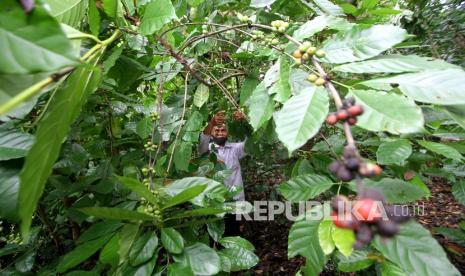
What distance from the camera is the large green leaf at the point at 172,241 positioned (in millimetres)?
1092

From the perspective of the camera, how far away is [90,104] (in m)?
1.67

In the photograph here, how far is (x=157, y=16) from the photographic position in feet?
3.56

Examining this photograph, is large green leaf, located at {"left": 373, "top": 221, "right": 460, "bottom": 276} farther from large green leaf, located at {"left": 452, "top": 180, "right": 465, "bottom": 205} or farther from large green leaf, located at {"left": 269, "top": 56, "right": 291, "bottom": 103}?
large green leaf, located at {"left": 452, "top": 180, "right": 465, "bottom": 205}

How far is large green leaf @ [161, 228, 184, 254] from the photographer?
1.09 m

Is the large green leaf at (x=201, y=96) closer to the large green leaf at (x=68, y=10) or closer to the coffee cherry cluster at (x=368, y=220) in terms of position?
the large green leaf at (x=68, y=10)

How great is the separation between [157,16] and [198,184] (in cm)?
56

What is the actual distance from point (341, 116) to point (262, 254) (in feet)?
11.8

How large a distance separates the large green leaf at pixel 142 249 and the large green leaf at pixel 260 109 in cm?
49

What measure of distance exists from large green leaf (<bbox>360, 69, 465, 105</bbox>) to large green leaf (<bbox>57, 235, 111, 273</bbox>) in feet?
3.52

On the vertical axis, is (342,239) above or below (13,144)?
below

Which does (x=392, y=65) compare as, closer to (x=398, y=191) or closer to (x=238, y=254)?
(x=398, y=191)

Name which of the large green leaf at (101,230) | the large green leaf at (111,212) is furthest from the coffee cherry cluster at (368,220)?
the large green leaf at (101,230)

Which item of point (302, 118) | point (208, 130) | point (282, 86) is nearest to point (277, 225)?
point (208, 130)

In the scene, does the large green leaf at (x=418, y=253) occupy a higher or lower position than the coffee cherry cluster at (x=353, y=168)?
lower
